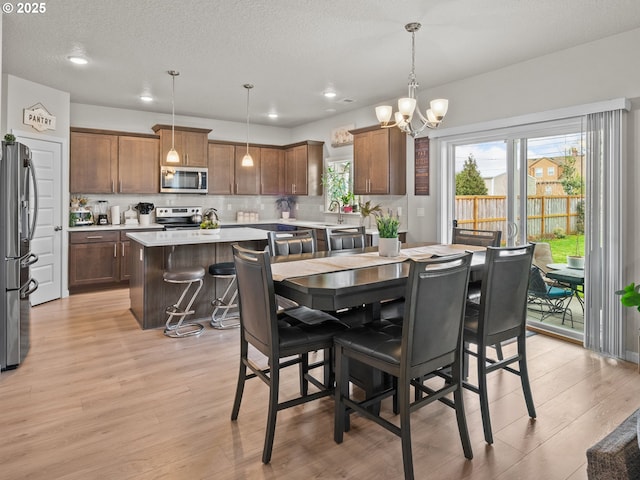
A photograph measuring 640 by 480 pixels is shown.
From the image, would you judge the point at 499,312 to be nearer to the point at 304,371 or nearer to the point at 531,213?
the point at 304,371

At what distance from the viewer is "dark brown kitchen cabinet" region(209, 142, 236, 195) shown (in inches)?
274

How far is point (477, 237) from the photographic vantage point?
12.2 feet

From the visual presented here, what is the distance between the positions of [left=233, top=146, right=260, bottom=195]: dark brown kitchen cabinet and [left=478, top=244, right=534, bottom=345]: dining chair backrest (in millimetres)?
5543

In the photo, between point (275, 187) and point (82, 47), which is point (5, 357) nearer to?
point (82, 47)

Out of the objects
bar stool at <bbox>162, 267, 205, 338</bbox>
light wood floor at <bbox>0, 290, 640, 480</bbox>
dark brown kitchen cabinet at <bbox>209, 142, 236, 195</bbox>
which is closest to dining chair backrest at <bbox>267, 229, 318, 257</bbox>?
light wood floor at <bbox>0, 290, 640, 480</bbox>

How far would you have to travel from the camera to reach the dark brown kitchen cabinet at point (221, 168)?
6953 millimetres

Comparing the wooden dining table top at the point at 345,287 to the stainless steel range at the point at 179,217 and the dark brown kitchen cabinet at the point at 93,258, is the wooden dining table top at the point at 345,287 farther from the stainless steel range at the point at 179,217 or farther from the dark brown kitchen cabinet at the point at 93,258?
the stainless steel range at the point at 179,217

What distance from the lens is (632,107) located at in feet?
11.2

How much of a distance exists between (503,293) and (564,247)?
220cm

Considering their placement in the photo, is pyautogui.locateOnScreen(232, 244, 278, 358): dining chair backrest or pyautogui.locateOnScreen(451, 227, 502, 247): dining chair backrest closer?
pyautogui.locateOnScreen(232, 244, 278, 358): dining chair backrest

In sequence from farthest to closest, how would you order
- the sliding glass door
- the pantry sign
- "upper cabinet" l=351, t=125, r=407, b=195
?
"upper cabinet" l=351, t=125, r=407, b=195 → the pantry sign → the sliding glass door

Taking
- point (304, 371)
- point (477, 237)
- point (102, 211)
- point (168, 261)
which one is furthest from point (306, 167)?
point (304, 371)

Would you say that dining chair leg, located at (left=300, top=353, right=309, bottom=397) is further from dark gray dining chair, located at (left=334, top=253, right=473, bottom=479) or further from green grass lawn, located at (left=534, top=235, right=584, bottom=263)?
green grass lawn, located at (left=534, top=235, right=584, bottom=263)

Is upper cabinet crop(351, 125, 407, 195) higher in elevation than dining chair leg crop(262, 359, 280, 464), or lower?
higher
